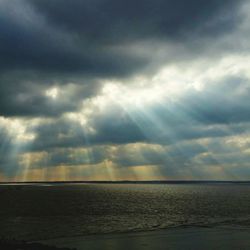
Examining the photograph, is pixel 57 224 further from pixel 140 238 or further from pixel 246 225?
pixel 246 225

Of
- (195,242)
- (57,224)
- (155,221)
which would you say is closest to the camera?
(195,242)

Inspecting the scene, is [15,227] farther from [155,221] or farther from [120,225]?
[155,221]

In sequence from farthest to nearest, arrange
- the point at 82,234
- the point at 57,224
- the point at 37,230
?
the point at 57,224, the point at 37,230, the point at 82,234

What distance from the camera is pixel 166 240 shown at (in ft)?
163

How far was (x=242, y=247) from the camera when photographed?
44.5 meters

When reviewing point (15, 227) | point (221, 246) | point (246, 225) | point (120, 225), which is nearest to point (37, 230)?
point (15, 227)

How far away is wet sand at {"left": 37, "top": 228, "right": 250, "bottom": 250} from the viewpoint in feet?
148

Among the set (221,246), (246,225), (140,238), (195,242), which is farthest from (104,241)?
(246,225)

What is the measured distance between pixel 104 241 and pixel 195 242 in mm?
11474

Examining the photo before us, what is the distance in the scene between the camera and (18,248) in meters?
41.7

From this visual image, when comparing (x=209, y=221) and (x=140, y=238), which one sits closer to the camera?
(x=140, y=238)

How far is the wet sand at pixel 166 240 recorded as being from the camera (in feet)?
148

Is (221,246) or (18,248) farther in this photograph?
(221,246)

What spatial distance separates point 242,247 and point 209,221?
28.8 meters
